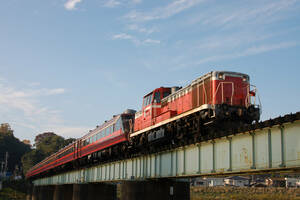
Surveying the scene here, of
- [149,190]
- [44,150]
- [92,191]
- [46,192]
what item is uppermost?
[44,150]

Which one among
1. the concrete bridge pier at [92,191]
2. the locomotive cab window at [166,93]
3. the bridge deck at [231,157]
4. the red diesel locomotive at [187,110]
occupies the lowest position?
the concrete bridge pier at [92,191]

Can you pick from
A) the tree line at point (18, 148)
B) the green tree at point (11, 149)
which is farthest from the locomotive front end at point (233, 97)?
the green tree at point (11, 149)

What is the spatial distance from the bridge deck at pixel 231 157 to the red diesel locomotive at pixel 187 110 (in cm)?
163

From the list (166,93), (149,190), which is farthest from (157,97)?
(149,190)

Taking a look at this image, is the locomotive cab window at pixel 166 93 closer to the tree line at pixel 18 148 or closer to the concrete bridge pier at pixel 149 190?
the concrete bridge pier at pixel 149 190

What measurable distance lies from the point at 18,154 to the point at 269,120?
499ft

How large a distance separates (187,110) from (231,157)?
6.06 metres

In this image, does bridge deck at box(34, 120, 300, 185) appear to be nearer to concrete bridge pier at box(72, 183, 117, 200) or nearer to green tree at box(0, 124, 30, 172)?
concrete bridge pier at box(72, 183, 117, 200)

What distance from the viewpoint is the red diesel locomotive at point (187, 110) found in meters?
19.6

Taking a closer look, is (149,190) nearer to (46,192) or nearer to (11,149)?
(46,192)

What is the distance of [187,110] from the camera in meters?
21.5

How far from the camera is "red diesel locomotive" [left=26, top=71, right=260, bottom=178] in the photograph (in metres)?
19.6

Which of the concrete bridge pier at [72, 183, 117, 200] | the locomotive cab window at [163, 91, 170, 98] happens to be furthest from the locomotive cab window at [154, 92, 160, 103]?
the concrete bridge pier at [72, 183, 117, 200]

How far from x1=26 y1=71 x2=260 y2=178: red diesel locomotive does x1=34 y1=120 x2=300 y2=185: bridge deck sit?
5.35 ft
